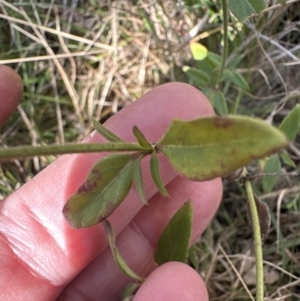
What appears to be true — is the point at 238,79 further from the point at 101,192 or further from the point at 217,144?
the point at 217,144

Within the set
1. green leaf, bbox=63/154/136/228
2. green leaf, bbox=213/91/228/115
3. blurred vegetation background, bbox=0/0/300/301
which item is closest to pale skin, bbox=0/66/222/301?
green leaf, bbox=213/91/228/115

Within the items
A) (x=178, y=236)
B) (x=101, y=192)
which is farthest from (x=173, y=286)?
(x=101, y=192)

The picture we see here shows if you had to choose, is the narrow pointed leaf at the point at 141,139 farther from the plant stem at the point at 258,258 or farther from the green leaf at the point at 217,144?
the plant stem at the point at 258,258

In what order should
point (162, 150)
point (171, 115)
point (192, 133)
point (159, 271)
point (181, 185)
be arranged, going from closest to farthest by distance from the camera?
point (192, 133) < point (162, 150) < point (159, 271) < point (171, 115) < point (181, 185)

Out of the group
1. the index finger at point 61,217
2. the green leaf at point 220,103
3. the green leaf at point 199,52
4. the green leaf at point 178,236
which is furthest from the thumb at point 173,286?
the green leaf at point 199,52

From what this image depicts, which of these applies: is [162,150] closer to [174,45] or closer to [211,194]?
[211,194]

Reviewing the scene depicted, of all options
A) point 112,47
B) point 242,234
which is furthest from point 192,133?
point 112,47
